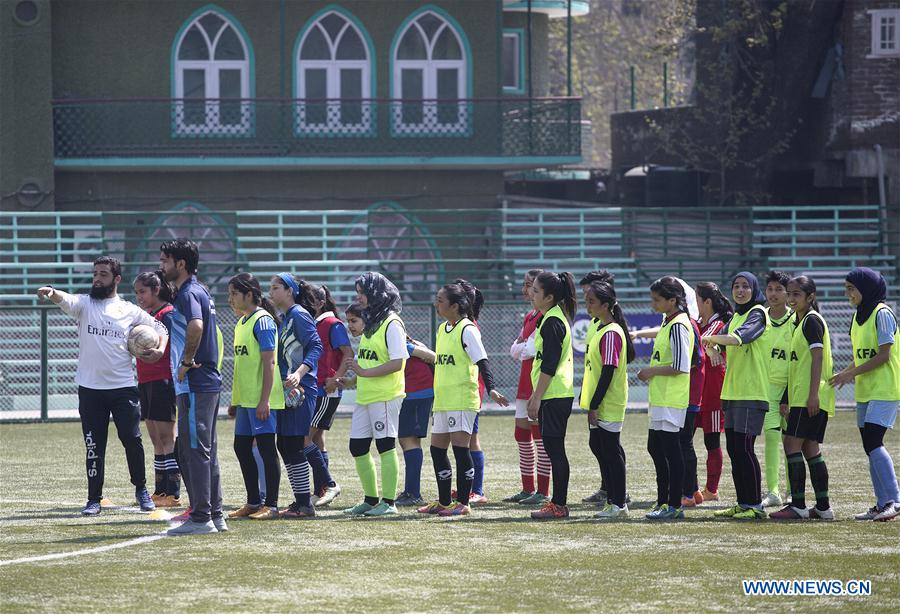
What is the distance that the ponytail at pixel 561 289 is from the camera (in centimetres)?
1074

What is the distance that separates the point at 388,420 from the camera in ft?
36.2

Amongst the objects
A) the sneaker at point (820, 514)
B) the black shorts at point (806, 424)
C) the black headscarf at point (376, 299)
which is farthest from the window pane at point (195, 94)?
the sneaker at point (820, 514)

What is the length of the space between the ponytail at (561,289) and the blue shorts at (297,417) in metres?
1.99

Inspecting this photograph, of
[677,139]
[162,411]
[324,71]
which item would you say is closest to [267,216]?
[324,71]

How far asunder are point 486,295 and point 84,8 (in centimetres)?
1036

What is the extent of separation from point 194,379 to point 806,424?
475cm

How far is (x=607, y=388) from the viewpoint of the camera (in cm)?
1062

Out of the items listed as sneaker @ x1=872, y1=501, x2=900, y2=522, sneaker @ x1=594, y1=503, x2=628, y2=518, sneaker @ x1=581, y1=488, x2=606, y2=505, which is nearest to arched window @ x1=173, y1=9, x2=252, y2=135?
sneaker @ x1=581, y1=488, x2=606, y2=505

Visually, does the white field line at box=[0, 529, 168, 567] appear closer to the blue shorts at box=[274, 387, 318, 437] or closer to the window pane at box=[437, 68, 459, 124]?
the blue shorts at box=[274, 387, 318, 437]

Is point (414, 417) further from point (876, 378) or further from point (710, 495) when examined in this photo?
point (876, 378)

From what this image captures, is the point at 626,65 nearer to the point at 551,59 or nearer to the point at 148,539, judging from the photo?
the point at 551,59

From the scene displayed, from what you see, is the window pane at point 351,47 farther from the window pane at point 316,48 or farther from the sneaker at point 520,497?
the sneaker at point 520,497

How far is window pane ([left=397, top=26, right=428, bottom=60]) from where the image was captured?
30.4 metres

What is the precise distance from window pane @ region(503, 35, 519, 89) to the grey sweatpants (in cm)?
2538
